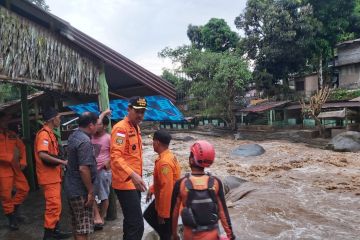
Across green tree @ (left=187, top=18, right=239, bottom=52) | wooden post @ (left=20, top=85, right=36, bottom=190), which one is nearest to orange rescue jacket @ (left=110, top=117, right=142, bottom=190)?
wooden post @ (left=20, top=85, right=36, bottom=190)

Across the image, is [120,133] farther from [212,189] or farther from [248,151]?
[248,151]

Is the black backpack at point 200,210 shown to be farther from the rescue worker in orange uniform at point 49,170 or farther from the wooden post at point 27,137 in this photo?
the wooden post at point 27,137

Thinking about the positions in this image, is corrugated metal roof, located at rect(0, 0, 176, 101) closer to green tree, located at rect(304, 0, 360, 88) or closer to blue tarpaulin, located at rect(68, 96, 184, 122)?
blue tarpaulin, located at rect(68, 96, 184, 122)

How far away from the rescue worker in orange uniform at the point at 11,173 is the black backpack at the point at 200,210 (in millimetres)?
3583

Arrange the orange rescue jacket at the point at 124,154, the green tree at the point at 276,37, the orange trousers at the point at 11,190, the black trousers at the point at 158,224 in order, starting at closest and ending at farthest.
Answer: the orange rescue jacket at the point at 124,154 < the black trousers at the point at 158,224 < the orange trousers at the point at 11,190 < the green tree at the point at 276,37

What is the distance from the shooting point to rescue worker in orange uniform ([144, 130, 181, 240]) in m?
3.88

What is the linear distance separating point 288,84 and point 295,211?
28.3 metres

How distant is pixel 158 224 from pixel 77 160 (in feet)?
3.77

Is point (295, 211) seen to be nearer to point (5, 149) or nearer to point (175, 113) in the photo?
point (175, 113)

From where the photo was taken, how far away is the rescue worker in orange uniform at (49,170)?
4633 millimetres

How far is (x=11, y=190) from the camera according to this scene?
5617 millimetres

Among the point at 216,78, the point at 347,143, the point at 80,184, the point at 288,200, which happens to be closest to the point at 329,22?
the point at 216,78

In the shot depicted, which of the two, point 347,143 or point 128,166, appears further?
point 347,143

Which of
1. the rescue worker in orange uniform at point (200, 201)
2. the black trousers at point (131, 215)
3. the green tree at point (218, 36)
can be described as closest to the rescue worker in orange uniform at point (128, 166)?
Result: the black trousers at point (131, 215)
